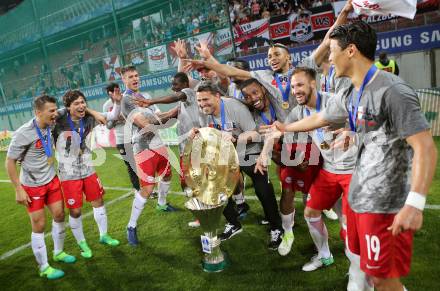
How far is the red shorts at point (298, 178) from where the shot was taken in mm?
3465

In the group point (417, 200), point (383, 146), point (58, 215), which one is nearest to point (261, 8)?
point (58, 215)

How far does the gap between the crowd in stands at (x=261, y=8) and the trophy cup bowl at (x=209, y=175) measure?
8.45m

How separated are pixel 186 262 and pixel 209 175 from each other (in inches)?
46.7

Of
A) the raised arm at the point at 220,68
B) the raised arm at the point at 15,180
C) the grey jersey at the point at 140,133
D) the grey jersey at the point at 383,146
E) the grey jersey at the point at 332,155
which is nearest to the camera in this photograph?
the grey jersey at the point at 383,146

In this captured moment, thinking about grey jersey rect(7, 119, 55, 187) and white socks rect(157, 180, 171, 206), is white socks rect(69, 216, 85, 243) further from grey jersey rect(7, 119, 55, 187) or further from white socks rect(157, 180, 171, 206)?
white socks rect(157, 180, 171, 206)

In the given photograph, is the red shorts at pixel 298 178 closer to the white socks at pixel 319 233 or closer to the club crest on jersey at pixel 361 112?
the white socks at pixel 319 233

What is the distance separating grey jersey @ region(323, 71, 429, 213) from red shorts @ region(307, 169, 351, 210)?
0.97m

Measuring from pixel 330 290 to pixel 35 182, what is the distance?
320 centimetres

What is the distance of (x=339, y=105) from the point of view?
235cm

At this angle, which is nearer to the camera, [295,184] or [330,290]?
[330,290]

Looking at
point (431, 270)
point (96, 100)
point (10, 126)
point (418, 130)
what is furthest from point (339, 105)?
point (10, 126)

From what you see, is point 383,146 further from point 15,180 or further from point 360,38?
point 15,180

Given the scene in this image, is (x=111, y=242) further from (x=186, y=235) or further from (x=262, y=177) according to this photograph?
(x=262, y=177)

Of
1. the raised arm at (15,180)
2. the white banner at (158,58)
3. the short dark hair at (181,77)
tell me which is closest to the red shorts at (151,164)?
the short dark hair at (181,77)
